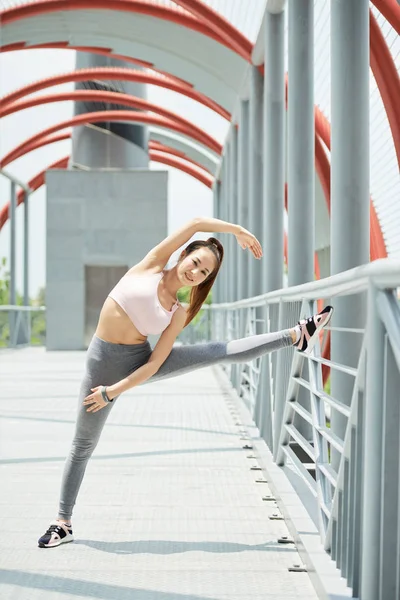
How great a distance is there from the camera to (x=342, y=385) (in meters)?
4.26

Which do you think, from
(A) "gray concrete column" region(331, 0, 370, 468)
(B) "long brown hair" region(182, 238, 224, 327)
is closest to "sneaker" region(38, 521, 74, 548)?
(B) "long brown hair" region(182, 238, 224, 327)

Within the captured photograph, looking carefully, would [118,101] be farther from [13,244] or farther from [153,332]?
[153,332]

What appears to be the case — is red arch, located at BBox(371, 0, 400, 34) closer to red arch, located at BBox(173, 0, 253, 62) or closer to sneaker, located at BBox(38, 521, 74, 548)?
red arch, located at BBox(173, 0, 253, 62)

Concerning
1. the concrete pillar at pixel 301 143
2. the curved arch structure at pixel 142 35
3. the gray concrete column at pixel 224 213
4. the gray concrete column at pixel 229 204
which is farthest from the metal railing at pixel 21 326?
the concrete pillar at pixel 301 143

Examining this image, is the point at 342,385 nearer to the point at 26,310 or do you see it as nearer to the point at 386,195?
the point at 386,195

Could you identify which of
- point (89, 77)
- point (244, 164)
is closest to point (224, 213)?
point (89, 77)

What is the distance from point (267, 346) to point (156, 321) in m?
0.45

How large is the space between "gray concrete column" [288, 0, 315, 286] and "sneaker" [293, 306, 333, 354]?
373 centimetres

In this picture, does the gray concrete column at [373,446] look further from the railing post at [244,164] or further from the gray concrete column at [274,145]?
the railing post at [244,164]

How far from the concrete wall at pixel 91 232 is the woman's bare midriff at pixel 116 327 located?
1787cm

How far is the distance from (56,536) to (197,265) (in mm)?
1222

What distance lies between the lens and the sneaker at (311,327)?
11.2 ft

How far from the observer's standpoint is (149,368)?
330cm

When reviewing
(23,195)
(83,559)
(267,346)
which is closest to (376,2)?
(267,346)
